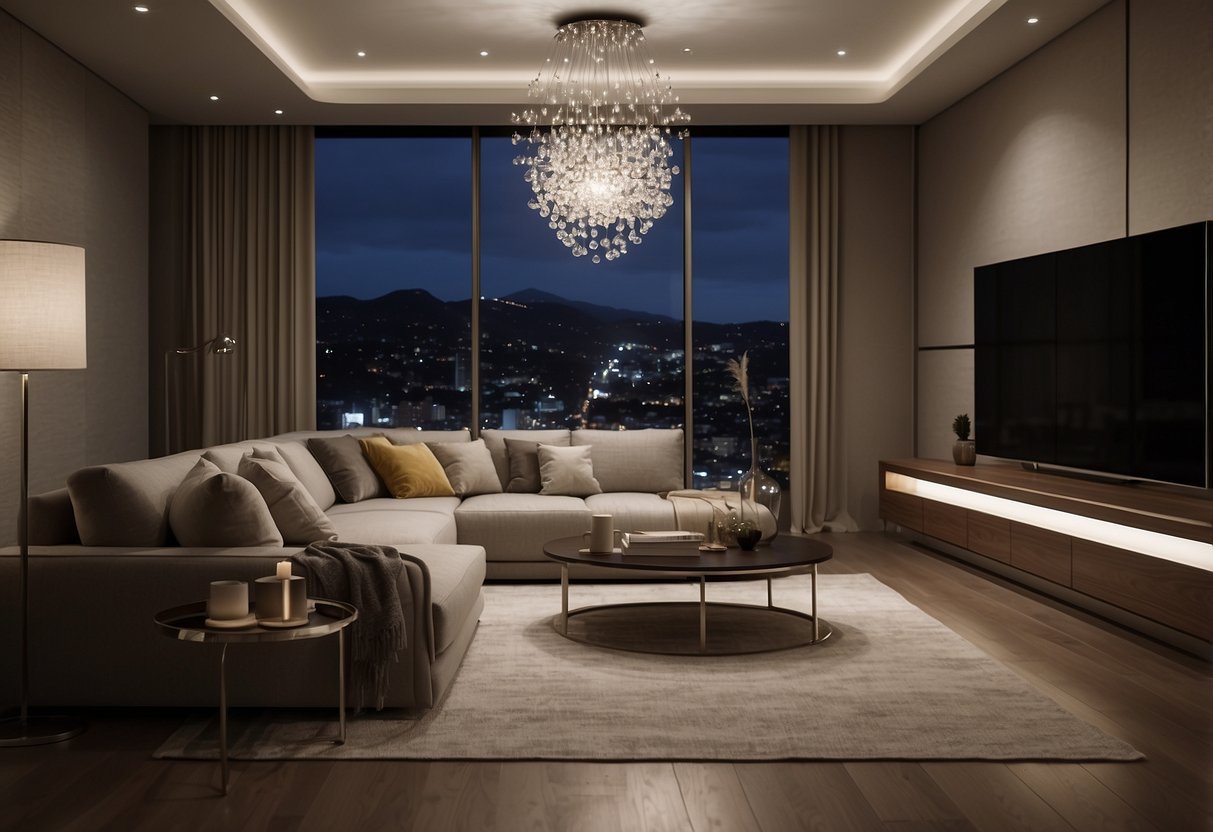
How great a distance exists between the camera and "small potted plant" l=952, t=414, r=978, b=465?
6.23m

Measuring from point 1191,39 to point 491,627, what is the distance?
3.74 m

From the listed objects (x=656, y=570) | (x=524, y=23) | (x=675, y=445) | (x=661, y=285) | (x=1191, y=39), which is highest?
(x=524, y=23)

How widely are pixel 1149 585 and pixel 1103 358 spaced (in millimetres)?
1187

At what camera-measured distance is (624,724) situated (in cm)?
318

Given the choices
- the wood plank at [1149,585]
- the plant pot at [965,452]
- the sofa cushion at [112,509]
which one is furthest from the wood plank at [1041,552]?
the sofa cushion at [112,509]

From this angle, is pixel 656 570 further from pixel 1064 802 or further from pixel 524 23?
pixel 524 23

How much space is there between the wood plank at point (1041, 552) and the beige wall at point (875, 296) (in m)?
2.39

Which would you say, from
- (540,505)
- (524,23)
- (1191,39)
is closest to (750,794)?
(540,505)

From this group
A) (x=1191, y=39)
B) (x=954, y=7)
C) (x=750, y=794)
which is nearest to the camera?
(x=750, y=794)

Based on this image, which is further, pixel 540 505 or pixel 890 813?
pixel 540 505

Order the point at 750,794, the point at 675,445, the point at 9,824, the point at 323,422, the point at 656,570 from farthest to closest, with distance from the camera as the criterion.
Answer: the point at 323,422 → the point at 675,445 → the point at 656,570 → the point at 750,794 → the point at 9,824

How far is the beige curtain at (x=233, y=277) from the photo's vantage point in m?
7.22

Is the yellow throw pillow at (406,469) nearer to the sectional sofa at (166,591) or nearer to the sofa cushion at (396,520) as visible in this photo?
the sofa cushion at (396,520)

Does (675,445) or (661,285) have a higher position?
(661,285)
